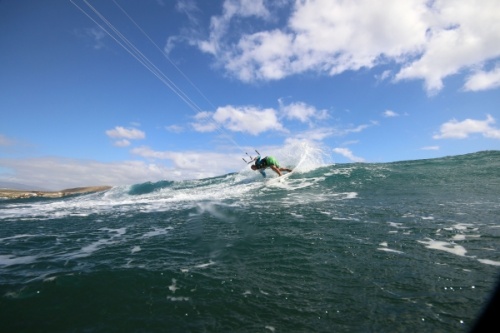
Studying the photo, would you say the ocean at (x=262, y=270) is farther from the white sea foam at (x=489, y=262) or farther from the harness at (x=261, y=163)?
the harness at (x=261, y=163)

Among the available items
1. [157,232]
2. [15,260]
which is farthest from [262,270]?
[15,260]

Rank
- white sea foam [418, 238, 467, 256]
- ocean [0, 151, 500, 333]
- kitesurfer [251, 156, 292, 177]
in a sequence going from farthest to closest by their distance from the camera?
kitesurfer [251, 156, 292, 177], white sea foam [418, 238, 467, 256], ocean [0, 151, 500, 333]

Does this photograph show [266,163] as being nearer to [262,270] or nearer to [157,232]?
[157,232]

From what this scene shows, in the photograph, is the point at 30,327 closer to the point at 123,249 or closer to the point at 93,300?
the point at 93,300

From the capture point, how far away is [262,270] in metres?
5.02

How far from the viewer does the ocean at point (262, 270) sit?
11.6 feet

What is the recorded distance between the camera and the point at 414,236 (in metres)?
6.43

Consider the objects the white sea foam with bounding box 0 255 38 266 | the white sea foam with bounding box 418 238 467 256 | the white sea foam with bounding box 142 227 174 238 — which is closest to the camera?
the white sea foam with bounding box 418 238 467 256

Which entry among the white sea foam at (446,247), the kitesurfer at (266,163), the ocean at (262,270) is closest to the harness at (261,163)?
the kitesurfer at (266,163)

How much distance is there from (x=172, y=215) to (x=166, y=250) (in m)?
4.66

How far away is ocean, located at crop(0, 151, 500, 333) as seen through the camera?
352 cm

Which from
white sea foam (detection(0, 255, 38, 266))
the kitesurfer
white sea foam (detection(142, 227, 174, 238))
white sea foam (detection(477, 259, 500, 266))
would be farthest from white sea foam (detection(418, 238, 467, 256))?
the kitesurfer

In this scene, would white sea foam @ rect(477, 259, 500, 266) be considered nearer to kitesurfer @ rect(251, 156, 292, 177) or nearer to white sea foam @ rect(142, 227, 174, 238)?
white sea foam @ rect(142, 227, 174, 238)

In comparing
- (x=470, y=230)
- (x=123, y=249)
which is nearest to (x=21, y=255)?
(x=123, y=249)
